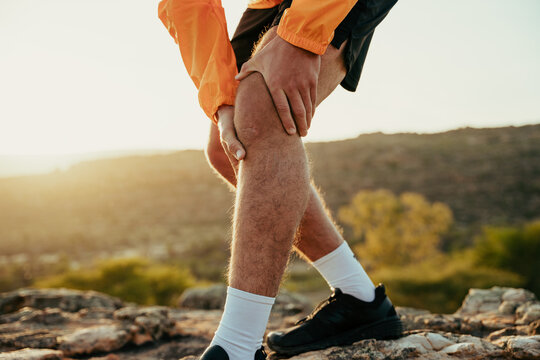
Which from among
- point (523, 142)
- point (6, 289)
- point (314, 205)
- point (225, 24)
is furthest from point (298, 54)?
point (523, 142)

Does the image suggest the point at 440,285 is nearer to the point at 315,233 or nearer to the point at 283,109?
the point at 315,233

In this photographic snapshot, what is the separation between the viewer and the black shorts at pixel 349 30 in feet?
3.52

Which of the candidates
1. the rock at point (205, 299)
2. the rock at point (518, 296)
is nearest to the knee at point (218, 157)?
the rock at point (518, 296)

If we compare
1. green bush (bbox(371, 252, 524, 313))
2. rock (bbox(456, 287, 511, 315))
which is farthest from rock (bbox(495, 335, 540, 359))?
→ green bush (bbox(371, 252, 524, 313))

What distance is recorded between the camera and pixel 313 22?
3.22 feet

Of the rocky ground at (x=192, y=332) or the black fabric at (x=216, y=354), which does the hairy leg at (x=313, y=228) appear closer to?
the rocky ground at (x=192, y=332)

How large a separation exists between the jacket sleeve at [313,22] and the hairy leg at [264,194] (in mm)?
150

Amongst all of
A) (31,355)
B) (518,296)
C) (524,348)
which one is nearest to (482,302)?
(518,296)

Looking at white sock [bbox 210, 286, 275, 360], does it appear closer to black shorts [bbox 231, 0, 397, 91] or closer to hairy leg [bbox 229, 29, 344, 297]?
hairy leg [bbox 229, 29, 344, 297]

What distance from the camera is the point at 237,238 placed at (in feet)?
3.35

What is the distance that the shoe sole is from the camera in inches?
52.4

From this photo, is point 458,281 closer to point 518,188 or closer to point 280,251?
point 280,251

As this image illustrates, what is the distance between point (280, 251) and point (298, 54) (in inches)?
21.0

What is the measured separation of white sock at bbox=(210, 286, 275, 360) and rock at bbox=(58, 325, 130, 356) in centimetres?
106
